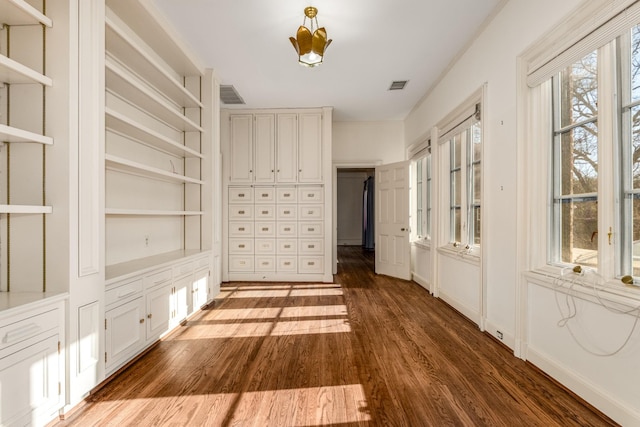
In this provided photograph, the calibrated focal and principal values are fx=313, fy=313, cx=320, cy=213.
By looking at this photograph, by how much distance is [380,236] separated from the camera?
5945mm

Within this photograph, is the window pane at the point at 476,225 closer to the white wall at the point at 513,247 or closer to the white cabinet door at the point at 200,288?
the white wall at the point at 513,247

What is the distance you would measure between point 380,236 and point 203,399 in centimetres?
448

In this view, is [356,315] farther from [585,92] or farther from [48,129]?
[48,129]

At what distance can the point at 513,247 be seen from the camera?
258 cm

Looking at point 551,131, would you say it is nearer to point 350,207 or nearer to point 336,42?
point 336,42

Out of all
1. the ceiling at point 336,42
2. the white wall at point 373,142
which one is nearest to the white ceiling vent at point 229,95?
the ceiling at point 336,42

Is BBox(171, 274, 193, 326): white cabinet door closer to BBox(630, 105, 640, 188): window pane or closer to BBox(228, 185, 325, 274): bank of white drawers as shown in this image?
BBox(228, 185, 325, 274): bank of white drawers

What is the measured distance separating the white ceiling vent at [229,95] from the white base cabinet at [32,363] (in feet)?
11.8

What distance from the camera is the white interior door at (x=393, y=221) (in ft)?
17.5

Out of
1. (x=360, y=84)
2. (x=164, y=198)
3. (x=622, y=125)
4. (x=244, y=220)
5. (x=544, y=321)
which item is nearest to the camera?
(x=622, y=125)

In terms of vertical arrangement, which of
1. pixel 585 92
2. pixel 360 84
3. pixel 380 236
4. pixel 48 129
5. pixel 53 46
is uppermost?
pixel 360 84

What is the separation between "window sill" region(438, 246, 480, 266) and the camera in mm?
3304

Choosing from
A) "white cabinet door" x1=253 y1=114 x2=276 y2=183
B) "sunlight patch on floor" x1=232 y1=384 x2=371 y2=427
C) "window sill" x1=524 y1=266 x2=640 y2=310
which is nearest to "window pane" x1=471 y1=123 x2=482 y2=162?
"window sill" x1=524 y1=266 x2=640 y2=310

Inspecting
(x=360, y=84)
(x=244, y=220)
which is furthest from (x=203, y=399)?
(x=360, y=84)
